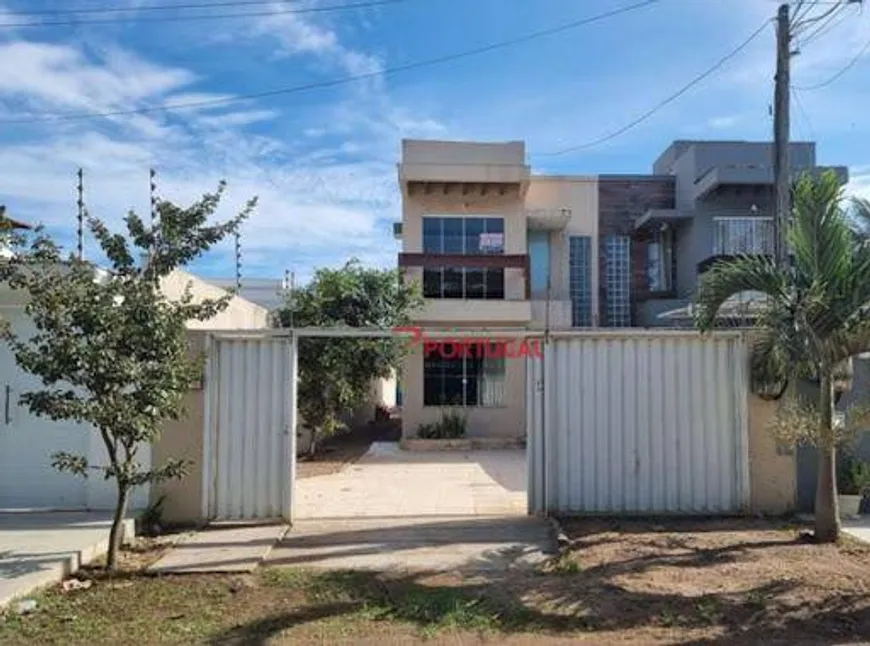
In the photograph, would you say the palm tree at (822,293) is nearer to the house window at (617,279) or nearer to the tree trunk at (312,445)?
the tree trunk at (312,445)

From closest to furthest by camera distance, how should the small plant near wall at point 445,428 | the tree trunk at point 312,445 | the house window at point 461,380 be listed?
the tree trunk at point 312,445
the small plant near wall at point 445,428
the house window at point 461,380

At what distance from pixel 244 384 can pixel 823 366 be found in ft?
21.3

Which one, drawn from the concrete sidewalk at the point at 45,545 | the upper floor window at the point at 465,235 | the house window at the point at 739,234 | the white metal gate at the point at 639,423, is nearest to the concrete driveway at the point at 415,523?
the white metal gate at the point at 639,423

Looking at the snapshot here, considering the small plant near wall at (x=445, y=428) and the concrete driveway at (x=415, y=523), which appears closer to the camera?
the concrete driveway at (x=415, y=523)

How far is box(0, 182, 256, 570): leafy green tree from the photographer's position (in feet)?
24.2

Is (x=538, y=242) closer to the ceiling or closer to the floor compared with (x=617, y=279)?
closer to the ceiling

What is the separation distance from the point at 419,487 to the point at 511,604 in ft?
22.4

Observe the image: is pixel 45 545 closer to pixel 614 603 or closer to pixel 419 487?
pixel 614 603

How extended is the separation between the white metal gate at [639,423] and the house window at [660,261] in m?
14.9

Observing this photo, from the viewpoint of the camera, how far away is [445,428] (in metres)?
21.0

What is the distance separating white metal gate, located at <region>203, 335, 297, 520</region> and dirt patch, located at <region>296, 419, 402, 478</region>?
5146 mm

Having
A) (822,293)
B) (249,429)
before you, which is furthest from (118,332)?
(822,293)

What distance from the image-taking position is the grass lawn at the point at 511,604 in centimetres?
601

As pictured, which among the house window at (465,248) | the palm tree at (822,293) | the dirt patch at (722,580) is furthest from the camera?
the house window at (465,248)
